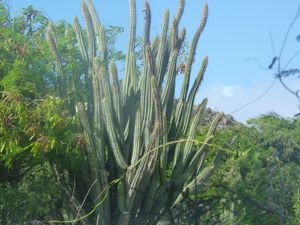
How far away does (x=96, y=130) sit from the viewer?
30.9ft

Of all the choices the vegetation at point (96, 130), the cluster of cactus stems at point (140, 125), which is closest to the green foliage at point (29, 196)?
the vegetation at point (96, 130)

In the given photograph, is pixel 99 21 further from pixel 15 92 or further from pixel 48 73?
pixel 15 92

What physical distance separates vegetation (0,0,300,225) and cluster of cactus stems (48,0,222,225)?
0.05 ft

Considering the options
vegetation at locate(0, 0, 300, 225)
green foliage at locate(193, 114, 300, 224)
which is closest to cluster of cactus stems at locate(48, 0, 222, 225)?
vegetation at locate(0, 0, 300, 225)

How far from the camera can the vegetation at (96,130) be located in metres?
8.91

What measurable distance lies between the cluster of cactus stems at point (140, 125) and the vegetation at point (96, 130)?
0.02 m

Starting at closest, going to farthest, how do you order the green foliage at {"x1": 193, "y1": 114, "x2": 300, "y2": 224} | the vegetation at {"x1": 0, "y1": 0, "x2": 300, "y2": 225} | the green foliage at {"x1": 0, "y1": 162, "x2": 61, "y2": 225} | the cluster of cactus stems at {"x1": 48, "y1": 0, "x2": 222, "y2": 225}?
the green foliage at {"x1": 193, "y1": 114, "x2": 300, "y2": 224} → the vegetation at {"x1": 0, "y1": 0, "x2": 300, "y2": 225} → the cluster of cactus stems at {"x1": 48, "y1": 0, "x2": 222, "y2": 225} → the green foliage at {"x1": 0, "y1": 162, "x2": 61, "y2": 225}

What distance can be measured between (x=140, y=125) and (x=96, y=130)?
1.87ft

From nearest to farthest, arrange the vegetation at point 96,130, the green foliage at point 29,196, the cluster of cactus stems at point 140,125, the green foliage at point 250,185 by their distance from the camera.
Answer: the green foliage at point 250,185 → the vegetation at point 96,130 → the cluster of cactus stems at point 140,125 → the green foliage at point 29,196

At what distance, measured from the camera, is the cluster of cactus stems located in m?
9.20

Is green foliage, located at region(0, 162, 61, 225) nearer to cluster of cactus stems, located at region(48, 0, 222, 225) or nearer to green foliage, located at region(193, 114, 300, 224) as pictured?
cluster of cactus stems, located at region(48, 0, 222, 225)

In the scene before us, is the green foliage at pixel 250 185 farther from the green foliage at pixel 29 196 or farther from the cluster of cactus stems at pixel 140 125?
the green foliage at pixel 29 196

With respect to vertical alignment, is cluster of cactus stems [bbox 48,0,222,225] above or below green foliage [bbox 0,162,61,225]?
above

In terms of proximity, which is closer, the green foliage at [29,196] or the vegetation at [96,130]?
the vegetation at [96,130]
